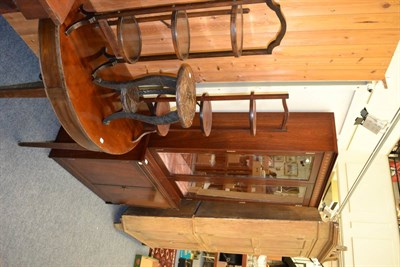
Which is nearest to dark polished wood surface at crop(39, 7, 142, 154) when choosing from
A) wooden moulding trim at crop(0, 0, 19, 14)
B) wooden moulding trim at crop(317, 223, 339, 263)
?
wooden moulding trim at crop(0, 0, 19, 14)

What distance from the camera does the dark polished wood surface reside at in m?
1.34

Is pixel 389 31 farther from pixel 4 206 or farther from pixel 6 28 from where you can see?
pixel 4 206

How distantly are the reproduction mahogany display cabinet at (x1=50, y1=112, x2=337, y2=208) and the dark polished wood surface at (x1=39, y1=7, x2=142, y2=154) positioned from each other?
23.6 inches

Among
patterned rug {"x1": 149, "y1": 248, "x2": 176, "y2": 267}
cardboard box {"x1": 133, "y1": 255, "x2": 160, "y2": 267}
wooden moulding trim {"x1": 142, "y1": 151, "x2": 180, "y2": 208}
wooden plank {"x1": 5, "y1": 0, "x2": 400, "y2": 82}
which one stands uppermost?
wooden plank {"x1": 5, "y1": 0, "x2": 400, "y2": 82}

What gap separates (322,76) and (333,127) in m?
0.40

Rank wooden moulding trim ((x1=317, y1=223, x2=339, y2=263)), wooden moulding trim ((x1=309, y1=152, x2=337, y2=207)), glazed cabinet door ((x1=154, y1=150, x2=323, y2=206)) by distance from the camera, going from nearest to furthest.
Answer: wooden moulding trim ((x1=309, y1=152, x2=337, y2=207))
glazed cabinet door ((x1=154, y1=150, x2=323, y2=206))
wooden moulding trim ((x1=317, y1=223, x2=339, y2=263))

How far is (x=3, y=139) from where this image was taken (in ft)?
6.89

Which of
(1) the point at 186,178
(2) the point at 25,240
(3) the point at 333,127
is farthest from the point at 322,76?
(2) the point at 25,240

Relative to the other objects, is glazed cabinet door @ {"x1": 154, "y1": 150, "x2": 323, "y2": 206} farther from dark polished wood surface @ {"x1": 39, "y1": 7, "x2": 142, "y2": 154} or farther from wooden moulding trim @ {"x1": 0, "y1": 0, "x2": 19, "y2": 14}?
wooden moulding trim @ {"x1": 0, "y1": 0, "x2": 19, "y2": 14}

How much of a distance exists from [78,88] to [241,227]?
2016 millimetres

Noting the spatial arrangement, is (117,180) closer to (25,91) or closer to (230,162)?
(230,162)

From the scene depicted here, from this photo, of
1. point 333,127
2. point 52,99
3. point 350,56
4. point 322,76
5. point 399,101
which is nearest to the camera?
point 52,99

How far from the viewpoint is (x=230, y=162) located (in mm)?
2461

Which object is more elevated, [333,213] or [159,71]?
[159,71]
